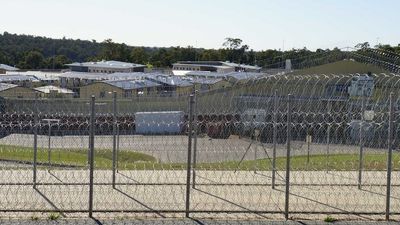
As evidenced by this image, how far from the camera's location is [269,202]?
11211mm

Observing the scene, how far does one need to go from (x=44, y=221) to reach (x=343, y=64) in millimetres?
33551

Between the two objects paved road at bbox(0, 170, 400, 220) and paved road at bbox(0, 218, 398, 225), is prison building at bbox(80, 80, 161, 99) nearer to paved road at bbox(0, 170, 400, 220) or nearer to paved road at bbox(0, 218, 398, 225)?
paved road at bbox(0, 170, 400, 220)

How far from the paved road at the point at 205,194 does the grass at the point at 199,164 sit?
0.82 meters

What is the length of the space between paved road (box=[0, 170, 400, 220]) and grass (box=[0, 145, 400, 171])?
2.69 feet

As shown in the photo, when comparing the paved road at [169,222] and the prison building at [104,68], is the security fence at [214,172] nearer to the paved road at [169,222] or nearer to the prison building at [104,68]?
the paved road at [169,222]

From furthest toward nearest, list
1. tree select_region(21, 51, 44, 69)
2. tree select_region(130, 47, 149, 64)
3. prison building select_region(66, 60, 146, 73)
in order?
tree select_region(130, 47, 149, 64), tree select_region(21, 51, 44, 69), prison building select_region(66, 60, 146, 73)

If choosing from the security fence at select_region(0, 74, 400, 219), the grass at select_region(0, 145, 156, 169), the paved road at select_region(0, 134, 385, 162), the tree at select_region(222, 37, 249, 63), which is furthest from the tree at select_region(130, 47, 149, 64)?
the security fence at select_region(0, 74, 400, 219)

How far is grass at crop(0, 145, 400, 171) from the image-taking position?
15125mm

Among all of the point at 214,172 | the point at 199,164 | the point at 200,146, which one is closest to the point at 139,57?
the point at 200,146

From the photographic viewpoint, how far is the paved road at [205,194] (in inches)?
401

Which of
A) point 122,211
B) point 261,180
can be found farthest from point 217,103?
point 122,211

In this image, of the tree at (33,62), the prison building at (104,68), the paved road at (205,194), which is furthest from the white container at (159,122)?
the tree at (33,62)

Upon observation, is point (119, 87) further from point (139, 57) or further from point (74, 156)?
point (139, 57)

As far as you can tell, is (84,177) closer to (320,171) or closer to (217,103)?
(217,103)
